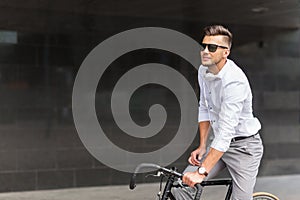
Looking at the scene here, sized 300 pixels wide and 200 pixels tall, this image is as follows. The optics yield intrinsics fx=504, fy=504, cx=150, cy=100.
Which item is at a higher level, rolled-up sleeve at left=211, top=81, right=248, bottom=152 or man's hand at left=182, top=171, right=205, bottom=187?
rolled-up sleeve at left=211, top=81, right=248, bottom=152

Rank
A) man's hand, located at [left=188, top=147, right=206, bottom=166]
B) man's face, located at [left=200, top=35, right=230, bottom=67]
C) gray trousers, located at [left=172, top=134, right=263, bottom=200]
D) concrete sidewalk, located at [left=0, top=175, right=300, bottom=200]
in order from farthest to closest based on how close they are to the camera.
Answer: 1. concrete sidewalk, located at [left=0, top=175, right=300, bottom=200]
2. man's hand, located at [left=188, top=147, right=206, bottom=166]
3. gray trousers, located at [left=172, top=134, right=263, bottom=200]
4. man's face, located at [left=200, top=35, right=230, bottom=67]

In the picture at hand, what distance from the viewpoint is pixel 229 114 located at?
10.4ft

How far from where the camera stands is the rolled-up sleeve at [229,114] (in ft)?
10.3

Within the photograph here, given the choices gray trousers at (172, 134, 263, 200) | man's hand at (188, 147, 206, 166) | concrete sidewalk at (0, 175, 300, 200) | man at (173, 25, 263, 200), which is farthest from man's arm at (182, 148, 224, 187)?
concrete sidewalk at (0, 175, 300, 200)

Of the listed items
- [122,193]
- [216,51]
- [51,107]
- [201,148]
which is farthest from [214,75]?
[51,107]

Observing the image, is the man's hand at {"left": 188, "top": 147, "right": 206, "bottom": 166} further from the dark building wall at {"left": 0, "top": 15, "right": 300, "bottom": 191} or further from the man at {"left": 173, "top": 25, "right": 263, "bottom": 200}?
the dark building wall at {"left": 0, "top": 15, "right": 300, "bottom": 191}

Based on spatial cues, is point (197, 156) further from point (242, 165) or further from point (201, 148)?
point (242, 165)


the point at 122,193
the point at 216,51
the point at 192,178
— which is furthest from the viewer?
the point at 122,193

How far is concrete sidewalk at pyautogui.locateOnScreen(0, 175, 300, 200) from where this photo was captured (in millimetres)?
6645

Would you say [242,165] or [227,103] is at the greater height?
[227,103]

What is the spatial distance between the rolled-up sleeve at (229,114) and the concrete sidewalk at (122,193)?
364 cm

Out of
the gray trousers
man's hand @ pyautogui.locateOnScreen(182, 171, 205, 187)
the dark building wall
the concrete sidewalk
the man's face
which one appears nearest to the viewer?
man's hand @ pyautogui.locateOnScreen(182, 171, 205, 187)

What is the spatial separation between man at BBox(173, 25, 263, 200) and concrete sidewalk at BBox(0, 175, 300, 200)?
3188mm

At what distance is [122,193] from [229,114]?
13.3 feet
